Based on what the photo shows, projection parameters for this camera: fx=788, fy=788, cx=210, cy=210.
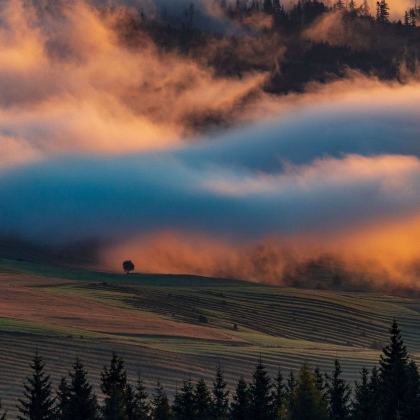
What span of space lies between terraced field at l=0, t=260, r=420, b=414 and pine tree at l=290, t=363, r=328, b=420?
2470 centimetres

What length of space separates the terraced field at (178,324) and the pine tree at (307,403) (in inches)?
973

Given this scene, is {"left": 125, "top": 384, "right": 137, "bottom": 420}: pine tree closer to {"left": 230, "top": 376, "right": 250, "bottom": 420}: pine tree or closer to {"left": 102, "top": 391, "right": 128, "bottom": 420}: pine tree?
{"left": 102, "top": 391, "right": 128, "bottom": 420}: pine tree

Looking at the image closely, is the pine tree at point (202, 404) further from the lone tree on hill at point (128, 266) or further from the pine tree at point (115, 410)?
the lone tree on hill at point (128, 266)

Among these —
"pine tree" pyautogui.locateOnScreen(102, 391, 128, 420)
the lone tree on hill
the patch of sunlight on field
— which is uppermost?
the lone tree on hill

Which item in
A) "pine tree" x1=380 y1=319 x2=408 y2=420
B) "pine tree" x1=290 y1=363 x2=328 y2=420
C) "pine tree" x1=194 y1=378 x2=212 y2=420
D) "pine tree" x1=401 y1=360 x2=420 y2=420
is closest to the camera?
"pine tree" x1=290 y1=363 x2=328 y2=420

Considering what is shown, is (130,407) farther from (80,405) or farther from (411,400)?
(411,400)

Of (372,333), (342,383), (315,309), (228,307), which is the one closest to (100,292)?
(228,307)

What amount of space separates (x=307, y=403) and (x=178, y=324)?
62974mm

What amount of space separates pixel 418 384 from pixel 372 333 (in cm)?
6910

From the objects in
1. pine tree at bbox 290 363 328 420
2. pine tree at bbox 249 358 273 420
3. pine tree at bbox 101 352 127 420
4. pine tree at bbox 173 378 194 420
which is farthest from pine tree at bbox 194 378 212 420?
pine tree at bbox 290 363 328 420

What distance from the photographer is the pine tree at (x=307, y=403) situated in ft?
106

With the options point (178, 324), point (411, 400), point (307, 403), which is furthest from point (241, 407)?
point (178, 324)

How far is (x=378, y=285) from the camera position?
167750mm

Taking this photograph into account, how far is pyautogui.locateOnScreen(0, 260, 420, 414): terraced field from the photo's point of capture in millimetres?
66625
